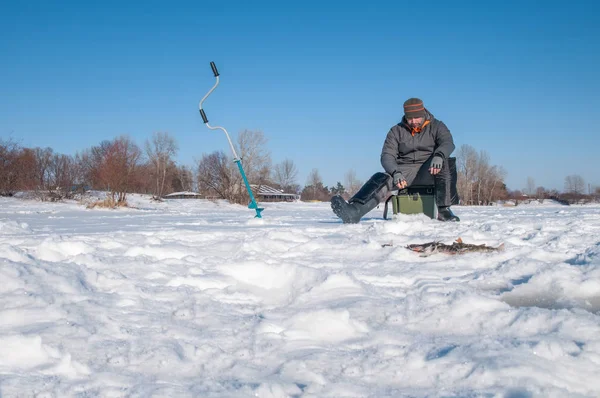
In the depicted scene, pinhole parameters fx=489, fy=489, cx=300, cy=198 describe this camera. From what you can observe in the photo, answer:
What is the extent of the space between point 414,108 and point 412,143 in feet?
1.33

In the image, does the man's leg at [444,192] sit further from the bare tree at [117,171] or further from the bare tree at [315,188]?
the bare tree at [315,188]

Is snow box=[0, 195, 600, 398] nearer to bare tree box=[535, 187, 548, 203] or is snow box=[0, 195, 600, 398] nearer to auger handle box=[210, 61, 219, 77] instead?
auger handle box=[210, 61, 219, 77]

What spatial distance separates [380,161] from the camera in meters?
5.39

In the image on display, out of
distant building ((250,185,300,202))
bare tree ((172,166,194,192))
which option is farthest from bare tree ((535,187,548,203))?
bare tree ((172,166,194,192))

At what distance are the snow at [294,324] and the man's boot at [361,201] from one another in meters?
2.06

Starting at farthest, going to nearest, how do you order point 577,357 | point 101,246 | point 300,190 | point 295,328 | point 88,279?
point 300,190 < point 101,246 < point 88,279 < point 295,328 < point 577,357

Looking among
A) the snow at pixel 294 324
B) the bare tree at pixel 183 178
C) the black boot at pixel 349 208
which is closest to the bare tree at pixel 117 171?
the black boot at pixel 349 208

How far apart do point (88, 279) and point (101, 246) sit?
1.00 metres

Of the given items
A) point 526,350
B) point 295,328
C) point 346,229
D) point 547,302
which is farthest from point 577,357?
point 346,229

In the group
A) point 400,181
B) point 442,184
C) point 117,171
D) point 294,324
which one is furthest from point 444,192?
point 117,171

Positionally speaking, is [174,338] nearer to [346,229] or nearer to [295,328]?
[295,328]

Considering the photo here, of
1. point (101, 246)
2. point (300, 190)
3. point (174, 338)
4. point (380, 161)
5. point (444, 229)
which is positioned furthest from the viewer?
point (300, 190)

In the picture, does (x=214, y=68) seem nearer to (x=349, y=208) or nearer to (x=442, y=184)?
(x=349, y=208)

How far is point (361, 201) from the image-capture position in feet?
16.5
